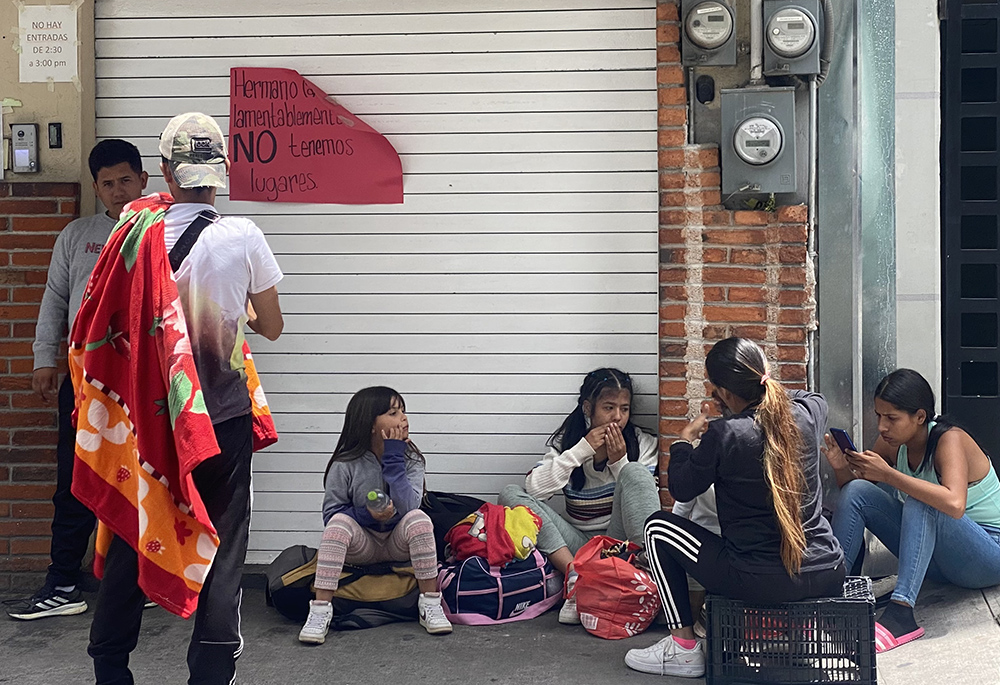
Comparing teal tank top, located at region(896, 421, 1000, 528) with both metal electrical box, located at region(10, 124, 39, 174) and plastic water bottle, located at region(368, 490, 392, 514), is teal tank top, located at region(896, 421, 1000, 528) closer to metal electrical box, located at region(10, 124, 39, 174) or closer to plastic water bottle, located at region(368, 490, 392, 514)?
plastic water bottle, located at region(368, 490, 392, 514)

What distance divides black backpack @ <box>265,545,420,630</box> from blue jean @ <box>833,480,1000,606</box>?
6.28ft

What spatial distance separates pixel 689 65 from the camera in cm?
524

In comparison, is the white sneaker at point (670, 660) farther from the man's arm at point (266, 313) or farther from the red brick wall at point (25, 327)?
the red brick wall at point (25, 327)

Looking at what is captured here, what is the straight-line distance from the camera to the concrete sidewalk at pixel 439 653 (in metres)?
4.44

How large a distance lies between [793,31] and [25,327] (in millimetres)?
3850

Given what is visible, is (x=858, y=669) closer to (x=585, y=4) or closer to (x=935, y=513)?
(x=935, y=513)

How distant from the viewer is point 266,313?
380 cm

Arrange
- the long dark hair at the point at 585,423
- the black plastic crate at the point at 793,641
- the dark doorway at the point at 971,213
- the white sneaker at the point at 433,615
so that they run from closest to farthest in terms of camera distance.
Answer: the black plastic crate at the point at 793,641 < the white sneaker at the point at 433,615 < the long dark hair at the point at 585,423 < the dark doorway at the point at 971,213

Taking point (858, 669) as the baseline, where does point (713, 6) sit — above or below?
above

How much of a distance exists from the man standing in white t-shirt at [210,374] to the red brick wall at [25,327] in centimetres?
206

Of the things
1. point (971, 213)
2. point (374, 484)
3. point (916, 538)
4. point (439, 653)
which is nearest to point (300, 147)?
point (374, 484)

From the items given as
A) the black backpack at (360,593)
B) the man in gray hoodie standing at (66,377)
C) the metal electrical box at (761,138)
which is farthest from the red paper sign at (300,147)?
the black backpack at (360,593)

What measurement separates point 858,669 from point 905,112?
3.14m

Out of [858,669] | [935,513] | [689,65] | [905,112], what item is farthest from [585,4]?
[858,669]
